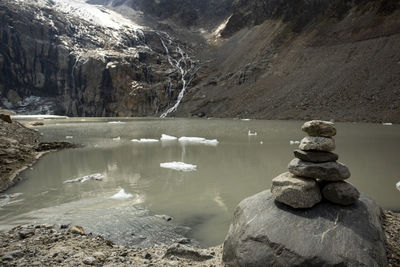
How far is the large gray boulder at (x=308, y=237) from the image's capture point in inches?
144

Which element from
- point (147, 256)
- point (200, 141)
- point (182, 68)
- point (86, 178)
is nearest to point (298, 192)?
point (147, 256)

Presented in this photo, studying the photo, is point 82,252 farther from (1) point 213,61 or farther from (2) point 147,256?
(1) point 213,61

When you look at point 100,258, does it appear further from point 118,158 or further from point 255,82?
point 255,82

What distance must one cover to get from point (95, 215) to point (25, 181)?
15.4ft

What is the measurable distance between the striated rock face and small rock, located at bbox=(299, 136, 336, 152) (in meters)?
59.7

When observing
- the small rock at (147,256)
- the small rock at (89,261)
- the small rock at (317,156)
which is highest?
the small rock at (317,156)

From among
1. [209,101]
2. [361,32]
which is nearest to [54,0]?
[209,101]

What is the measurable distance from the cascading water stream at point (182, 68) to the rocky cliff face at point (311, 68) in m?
2.99

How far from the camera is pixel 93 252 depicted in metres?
4.42

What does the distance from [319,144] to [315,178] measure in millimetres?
576

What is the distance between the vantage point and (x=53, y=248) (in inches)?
178

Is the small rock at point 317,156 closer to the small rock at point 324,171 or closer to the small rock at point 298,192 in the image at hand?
the small rock at point 324,171

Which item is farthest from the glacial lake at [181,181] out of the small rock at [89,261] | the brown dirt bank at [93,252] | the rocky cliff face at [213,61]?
the rocky cliff face at [213,61]

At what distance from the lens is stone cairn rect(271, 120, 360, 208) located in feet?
14.4
